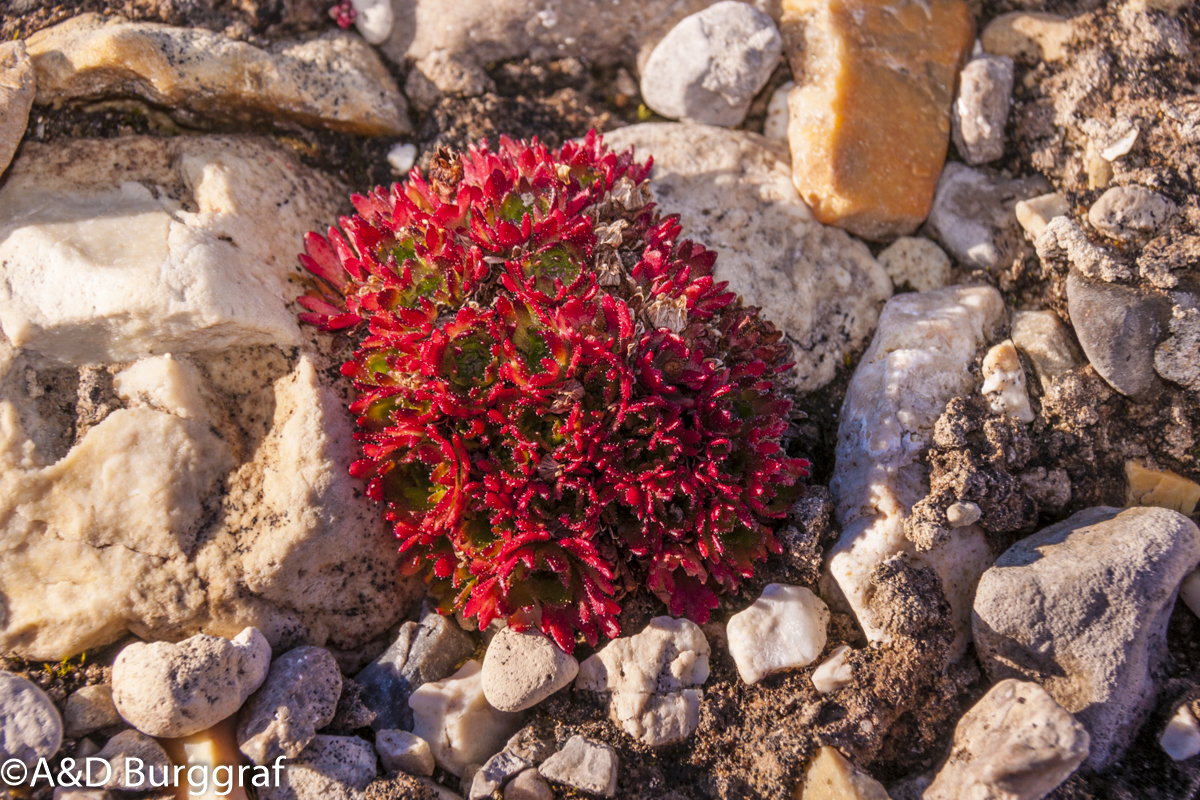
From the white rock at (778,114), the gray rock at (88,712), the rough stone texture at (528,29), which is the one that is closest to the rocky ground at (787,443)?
the gray rock at (88,712)

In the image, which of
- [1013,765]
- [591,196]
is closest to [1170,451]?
[1013,765]

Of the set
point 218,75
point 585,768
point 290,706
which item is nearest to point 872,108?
point 218,75

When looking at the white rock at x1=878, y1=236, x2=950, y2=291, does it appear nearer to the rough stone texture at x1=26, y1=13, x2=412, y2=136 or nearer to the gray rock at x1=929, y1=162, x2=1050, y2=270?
the gray rock at x1=929, y1=162, x2=1050, y2=270

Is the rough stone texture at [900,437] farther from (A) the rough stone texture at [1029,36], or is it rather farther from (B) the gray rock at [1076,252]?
(A) the rough stone texture at [1029,36]

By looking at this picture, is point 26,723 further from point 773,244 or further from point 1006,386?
point 1006,386

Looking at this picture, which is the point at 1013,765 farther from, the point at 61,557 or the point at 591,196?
the point at 61,557

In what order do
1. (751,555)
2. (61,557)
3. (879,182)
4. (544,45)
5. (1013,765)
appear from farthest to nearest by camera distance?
(544,45), (879,182), (751,555), (61,557), (1013,765)

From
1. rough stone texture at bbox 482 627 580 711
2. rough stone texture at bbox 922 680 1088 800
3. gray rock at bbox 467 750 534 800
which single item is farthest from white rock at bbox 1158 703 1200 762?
gray rock at bbox 467 750 534 800
